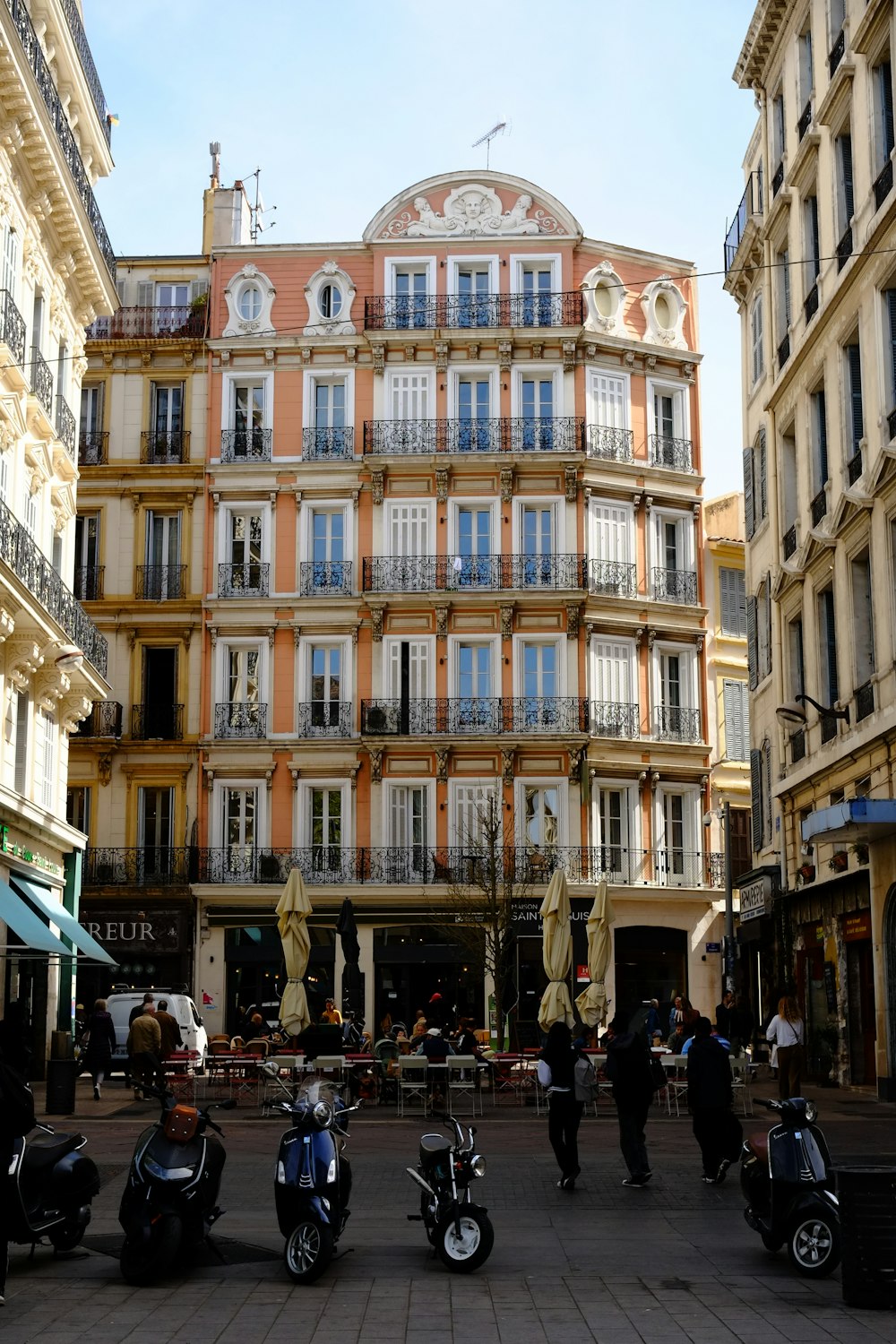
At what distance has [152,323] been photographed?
46188mm

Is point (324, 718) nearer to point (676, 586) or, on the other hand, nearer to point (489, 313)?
point (676, 586)

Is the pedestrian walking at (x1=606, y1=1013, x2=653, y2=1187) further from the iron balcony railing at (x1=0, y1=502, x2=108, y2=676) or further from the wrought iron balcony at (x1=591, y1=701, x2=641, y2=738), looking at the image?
the wrought iron balcony at (x1=591, y1=701, x2=641, y2=738)

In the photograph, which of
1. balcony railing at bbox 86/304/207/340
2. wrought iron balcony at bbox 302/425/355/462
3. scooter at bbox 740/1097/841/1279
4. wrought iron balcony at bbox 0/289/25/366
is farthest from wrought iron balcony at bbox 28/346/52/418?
scooter at bbox 740/1097/841/1279

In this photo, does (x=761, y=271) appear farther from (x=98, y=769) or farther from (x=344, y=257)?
(x=98, y=769)

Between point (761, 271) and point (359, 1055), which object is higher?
point (761, 271)

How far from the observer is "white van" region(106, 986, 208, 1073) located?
104ft

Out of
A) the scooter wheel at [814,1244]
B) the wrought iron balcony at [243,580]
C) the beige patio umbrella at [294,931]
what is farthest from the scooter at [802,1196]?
the wrought iron balcony at [243,580]

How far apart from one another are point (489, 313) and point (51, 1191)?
1444 inches

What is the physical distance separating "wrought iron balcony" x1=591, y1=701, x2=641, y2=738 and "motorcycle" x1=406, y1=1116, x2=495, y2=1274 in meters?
31.6

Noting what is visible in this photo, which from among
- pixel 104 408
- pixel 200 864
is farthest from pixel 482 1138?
pixel 104 408

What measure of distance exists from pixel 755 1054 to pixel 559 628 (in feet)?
42.6

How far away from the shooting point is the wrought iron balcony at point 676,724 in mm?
43562

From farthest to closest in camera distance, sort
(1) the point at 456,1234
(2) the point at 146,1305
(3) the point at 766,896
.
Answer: (3) the point at 766,896
(1) the point at 456,1234
(2) the point at 146,1305

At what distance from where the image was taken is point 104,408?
4484 cm
